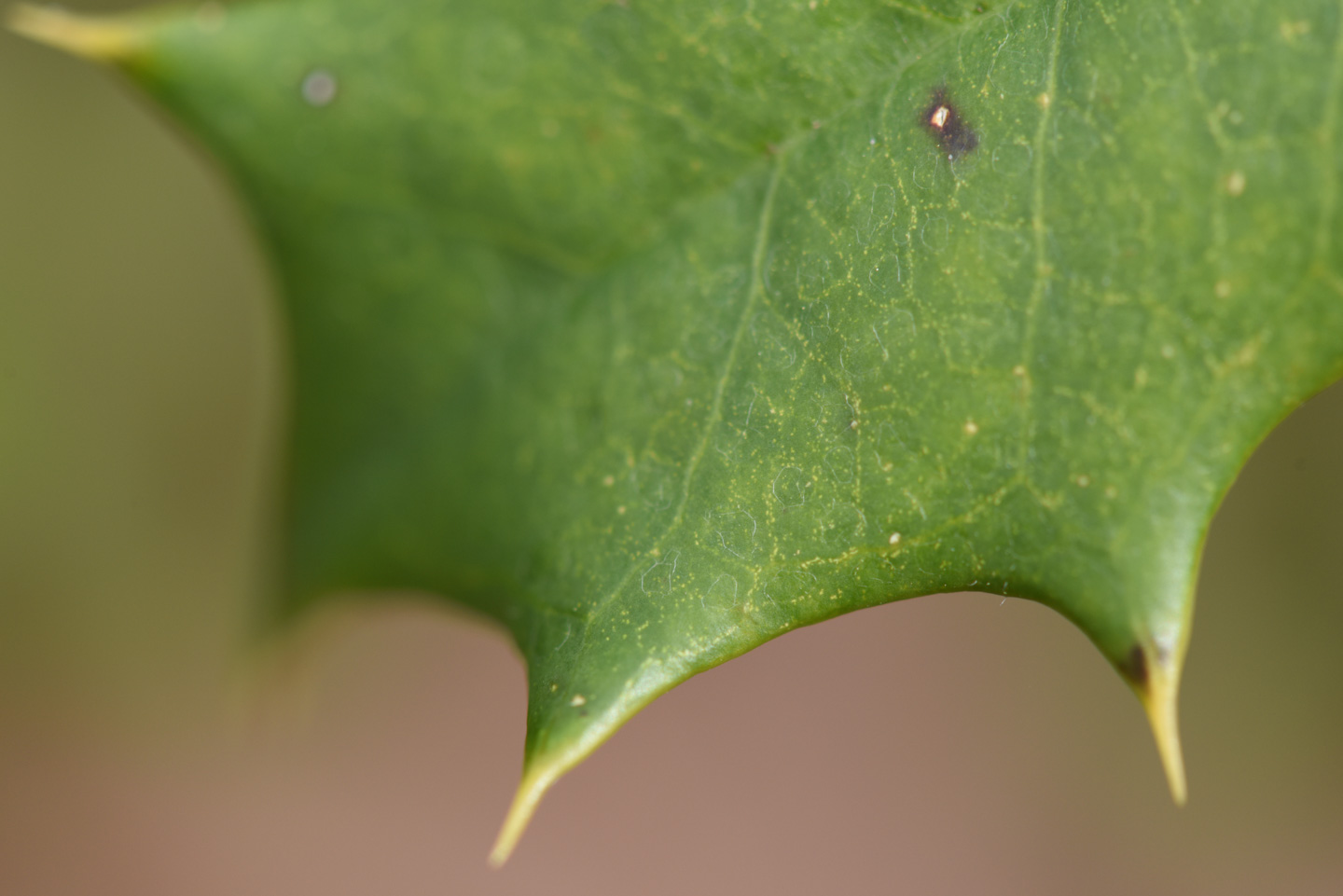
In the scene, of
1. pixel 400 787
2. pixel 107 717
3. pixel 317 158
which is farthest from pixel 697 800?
pixel 317 158

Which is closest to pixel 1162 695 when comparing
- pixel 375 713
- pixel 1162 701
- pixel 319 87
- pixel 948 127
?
pixel 1162 701

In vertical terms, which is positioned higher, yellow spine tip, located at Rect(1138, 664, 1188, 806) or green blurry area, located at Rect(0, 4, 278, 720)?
yellow spine tip, located at Rect(1138, 664, 1188, 806)

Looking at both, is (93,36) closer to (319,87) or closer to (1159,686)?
(319,87)

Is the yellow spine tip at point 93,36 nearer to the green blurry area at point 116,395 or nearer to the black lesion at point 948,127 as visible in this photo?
the black lesion at point 948,127

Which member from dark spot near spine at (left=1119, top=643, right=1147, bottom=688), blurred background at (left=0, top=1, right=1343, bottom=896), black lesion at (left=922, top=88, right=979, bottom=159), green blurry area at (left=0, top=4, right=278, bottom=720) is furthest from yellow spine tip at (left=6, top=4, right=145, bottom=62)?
green blurry area at (left=0, top=4, right=278, bottom=720)

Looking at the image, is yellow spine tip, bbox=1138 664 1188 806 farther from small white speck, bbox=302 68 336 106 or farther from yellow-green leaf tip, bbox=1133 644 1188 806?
small white speck, bbox=302 68 336 106

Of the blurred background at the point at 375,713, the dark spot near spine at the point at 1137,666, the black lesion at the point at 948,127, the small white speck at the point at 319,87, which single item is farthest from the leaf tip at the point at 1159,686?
the blurred background at the point at 375,713
